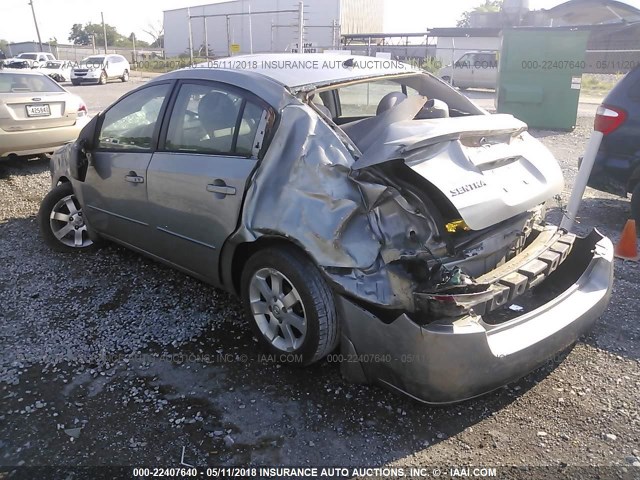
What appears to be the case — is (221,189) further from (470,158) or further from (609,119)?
(609,119)

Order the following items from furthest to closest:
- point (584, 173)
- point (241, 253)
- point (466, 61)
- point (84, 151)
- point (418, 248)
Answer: point (466, 61), point (584, 173), point (84, 151), point (241, 253), point (418, 248)

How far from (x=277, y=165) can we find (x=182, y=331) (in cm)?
141

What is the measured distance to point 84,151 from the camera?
14.4ft

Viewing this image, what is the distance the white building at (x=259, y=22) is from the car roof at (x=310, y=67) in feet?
104

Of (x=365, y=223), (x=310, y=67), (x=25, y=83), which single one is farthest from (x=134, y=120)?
(x=25, y=83)

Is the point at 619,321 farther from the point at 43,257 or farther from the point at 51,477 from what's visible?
the point at 43,257

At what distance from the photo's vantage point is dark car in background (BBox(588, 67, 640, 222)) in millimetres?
5242

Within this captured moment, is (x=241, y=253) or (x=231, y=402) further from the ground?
(x=241, y=253)

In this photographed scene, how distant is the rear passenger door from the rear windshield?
5.64 metres

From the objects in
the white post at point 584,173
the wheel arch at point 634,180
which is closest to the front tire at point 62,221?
the white post at point 584,173

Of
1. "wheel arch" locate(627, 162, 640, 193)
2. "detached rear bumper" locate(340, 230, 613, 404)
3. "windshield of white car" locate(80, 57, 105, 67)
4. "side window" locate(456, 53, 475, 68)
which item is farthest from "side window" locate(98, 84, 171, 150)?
"windshield of white car" locate(80, 57, 105, 67)

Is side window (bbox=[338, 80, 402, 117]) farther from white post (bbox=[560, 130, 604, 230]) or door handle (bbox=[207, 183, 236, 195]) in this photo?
white post (bbox=[560, 130, 604, 230])

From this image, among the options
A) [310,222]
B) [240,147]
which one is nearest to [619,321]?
[310,222]

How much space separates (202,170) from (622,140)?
4.28 m
